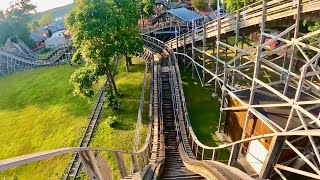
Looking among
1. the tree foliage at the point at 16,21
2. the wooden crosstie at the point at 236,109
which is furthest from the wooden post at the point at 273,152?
the tree foliage at the point at 16,21

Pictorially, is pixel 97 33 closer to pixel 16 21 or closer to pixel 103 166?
pixel 103 166

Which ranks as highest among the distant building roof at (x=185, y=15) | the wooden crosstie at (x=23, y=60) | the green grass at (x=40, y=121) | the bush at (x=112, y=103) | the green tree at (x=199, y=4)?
the green tree at (x=199, y=4)

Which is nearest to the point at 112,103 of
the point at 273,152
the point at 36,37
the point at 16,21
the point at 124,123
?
the point at 124,123

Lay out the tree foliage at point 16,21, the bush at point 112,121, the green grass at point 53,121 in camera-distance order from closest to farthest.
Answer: the green grass at point 53,121 → the bush at point 112,121 → the tree foliage at point 16,21

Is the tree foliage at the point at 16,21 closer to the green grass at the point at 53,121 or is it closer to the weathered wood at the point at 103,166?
the green grass at the point at 53,121

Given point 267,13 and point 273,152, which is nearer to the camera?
point 273,152

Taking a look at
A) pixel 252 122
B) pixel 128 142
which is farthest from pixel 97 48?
pixel 252 122

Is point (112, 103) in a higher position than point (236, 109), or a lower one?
lower
